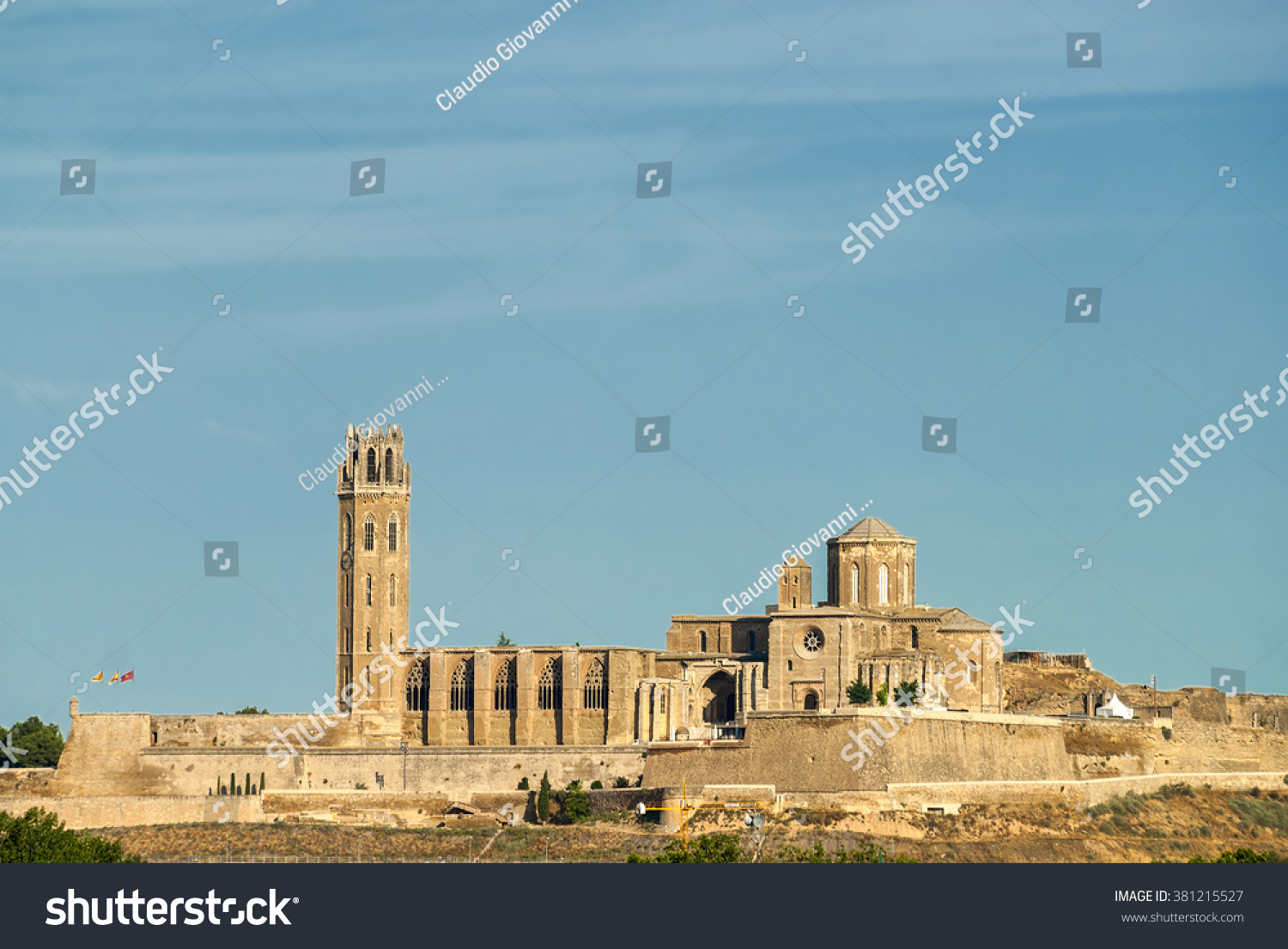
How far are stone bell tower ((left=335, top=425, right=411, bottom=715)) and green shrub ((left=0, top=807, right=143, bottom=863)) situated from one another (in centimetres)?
2890

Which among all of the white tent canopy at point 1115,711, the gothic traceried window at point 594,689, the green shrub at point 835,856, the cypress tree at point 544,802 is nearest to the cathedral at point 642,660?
the gothic traceried window at point 594,689

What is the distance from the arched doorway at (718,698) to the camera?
307ft

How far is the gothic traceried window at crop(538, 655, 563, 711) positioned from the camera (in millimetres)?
93188

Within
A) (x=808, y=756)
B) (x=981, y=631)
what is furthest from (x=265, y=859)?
(x=981, y=631)

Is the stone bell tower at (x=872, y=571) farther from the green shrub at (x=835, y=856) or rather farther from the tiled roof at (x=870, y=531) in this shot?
the green shrub at (x=835, y=856)

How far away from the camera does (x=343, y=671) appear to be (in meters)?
93.9

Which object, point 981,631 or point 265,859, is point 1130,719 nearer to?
point 981,631

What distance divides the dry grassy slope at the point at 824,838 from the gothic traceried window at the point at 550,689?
15311 millimetres

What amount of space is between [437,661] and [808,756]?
22.2 meters

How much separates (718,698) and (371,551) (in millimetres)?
15874

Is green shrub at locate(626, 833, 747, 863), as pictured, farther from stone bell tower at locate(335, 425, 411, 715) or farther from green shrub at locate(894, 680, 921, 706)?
stone bell tower at locate(335, 425, 411, 715)

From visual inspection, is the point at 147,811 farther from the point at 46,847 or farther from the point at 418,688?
the point at 46,847

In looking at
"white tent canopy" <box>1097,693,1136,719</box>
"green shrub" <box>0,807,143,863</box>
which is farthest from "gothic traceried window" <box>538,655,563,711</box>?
"green shrub" <box>0,807,143,863</box>

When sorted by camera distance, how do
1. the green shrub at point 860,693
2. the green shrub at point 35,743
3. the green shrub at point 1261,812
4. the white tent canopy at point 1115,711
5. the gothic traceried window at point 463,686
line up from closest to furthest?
the green shrub at point 1261,812
the green shrub at point 860,693
the white tent canopy at point 1115,711
the gothic traceried window at point 463,686
the green shrub at point 35,743
